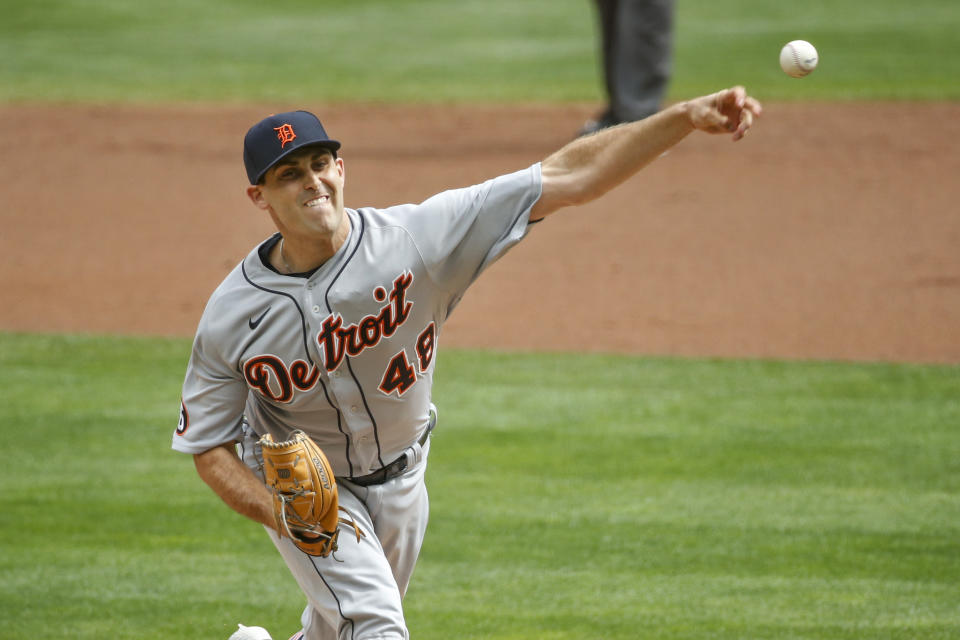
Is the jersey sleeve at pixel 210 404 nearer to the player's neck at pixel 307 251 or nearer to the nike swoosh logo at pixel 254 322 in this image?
the nike swoosh logo at pixel 254 322

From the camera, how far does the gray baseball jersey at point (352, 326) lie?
3.69 meters

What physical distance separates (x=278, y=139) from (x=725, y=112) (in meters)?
1.16

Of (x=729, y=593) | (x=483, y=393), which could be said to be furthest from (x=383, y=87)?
(x=729, y=593)

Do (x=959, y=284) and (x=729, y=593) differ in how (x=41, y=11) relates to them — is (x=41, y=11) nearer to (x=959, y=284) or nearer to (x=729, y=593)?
(x=959, y=284)

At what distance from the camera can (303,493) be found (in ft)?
11.2

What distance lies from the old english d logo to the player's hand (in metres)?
1.03

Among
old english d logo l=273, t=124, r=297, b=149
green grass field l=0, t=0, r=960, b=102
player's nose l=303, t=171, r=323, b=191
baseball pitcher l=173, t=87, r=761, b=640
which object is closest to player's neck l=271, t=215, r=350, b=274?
baseball pitcher l=173, t=87, r=761, b=640

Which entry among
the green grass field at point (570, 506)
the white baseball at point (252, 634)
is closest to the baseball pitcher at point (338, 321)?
the white baseball at point (252, 634)

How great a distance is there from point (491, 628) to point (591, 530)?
1.04 metres

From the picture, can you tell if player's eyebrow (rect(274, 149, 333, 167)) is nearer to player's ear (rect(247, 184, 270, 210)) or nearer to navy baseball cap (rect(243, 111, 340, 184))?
navy baseball cap (rect(243, 111, 340, 184))

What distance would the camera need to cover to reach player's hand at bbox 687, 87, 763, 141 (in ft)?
11.1

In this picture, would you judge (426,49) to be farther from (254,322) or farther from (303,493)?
(303,493)

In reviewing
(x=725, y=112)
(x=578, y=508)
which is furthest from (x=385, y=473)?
(x=578, y=508)

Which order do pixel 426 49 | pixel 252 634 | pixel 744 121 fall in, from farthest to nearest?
1. pixel 426 49
2. pixel 252 634
3. pixel 744 121
